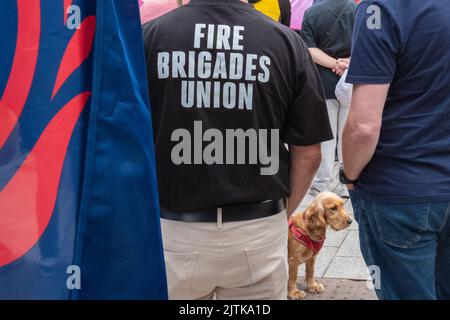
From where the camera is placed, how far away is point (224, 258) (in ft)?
8.93

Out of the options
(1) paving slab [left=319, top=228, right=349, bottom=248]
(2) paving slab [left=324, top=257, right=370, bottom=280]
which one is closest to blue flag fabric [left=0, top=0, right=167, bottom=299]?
(2) paving slab [left=324, top=257, right=370, bottom=280]

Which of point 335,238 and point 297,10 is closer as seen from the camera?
point 335,238

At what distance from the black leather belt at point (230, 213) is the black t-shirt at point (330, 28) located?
4.18 meters

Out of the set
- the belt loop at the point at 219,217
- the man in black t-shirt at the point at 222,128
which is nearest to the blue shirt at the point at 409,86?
the man in black t-shirt at the point at 222,128

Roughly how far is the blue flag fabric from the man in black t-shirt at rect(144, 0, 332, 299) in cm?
117

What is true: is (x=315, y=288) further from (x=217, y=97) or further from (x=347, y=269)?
(x=217, y=97)

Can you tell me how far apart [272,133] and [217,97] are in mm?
281

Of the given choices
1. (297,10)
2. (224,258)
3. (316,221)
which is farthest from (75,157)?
(297,10)

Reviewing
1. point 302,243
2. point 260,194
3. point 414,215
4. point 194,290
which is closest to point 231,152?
point 260,194

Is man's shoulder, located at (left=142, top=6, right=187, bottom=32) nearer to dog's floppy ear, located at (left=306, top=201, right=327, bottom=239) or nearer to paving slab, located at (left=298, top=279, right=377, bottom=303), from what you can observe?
dog's floppy ear, located at (left=306, top=201, right=327, bottom=239)

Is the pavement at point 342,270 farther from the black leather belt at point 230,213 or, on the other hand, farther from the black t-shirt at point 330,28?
the black leather belt at point 230,213

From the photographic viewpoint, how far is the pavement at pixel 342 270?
5.14 metres
